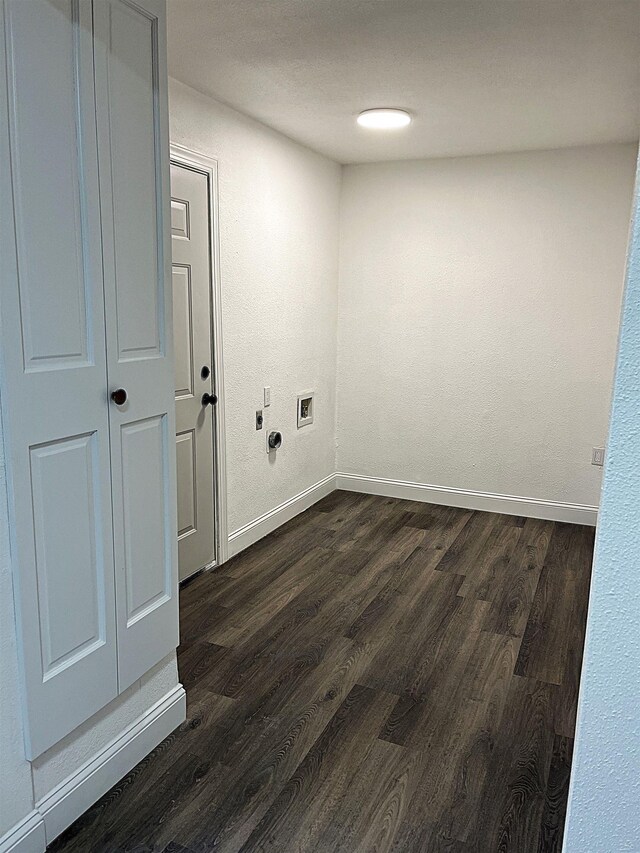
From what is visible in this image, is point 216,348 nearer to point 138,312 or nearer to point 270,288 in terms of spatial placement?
point 270,288

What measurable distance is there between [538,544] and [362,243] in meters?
2.34

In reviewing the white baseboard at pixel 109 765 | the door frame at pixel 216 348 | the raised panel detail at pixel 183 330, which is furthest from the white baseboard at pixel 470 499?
the white baseboard at pixel 109 765

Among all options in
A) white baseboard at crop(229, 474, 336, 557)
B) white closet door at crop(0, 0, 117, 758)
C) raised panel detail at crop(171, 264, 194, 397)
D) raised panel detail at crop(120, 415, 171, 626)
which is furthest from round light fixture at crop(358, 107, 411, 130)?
white baseboard at crop(229, 474, 336, 557)

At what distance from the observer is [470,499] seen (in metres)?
4.61

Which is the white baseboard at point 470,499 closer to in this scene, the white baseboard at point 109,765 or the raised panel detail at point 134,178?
the white baseboard at point 109,765

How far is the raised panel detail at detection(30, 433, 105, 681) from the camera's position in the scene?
5.19 ft

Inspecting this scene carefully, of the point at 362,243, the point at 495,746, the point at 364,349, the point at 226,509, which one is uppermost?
the point at 362,243

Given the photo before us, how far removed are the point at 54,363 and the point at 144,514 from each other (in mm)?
555

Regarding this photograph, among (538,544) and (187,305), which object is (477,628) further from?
(187,305)

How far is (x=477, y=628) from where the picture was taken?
2.93 metres

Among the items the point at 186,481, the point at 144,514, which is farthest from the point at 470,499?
the point at 144,514

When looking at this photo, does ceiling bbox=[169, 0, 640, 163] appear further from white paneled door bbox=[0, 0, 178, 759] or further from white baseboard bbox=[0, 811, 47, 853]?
white baseboard bbox=[0, 811, 47, 853]

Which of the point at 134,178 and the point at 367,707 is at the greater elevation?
the point at 134,178

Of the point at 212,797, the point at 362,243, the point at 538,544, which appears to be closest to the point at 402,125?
the point at 362,243
